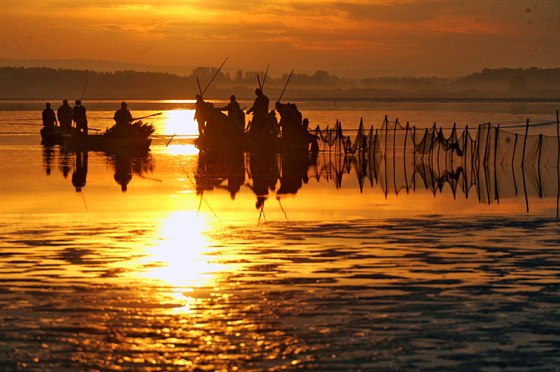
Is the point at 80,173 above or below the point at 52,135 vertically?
below

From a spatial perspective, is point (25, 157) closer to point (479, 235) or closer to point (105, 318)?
point (479, 235)

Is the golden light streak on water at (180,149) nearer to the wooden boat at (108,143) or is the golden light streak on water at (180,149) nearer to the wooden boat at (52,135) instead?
the wooden boat at (108,143)

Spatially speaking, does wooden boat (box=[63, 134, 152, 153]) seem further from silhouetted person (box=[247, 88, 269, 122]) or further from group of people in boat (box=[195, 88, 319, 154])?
silhouetted person (box=[247, 88, 269, 122])

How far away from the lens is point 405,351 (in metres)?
9.19

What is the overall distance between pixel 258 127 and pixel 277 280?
92.0 feet

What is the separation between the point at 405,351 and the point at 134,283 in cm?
421

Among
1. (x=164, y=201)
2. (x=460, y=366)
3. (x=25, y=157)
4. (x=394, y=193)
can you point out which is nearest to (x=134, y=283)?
(x=460, y=366)

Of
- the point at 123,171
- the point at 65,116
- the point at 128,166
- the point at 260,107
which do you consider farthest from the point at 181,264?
the point at 65,116

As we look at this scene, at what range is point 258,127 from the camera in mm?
40625

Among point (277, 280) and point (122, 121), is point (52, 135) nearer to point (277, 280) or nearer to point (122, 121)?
point (122, 121)

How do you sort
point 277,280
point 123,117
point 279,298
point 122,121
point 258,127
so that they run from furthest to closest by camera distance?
1. point 122,121
2. point 123,117
3. point 258,127
4. point 277,280
5. point 279,298

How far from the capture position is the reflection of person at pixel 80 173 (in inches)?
1049

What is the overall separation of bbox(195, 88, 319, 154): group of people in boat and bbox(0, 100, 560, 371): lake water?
49.7 ft

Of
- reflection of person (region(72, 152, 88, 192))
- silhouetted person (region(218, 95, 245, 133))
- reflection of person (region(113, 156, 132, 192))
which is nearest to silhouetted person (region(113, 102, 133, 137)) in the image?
reflection of person (region(72, 152, 88, 192))
